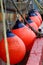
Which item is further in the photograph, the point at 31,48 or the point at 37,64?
the point at 31,48

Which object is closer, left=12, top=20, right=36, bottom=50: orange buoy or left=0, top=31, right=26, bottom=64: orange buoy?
left=0, top=31, right=26, bottom=64: orange buoy

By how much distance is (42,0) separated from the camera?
22.8 ft

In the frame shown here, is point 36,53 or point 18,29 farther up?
point 18,29

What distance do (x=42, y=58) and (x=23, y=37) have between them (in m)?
0.38

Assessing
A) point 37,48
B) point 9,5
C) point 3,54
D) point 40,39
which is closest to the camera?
point 3,54

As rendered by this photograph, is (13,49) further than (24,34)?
No

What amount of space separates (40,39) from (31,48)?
1.71 feet

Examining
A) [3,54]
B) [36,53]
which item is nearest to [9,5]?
[36,53]

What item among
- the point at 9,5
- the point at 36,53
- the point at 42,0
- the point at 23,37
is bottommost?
the point at 42,0

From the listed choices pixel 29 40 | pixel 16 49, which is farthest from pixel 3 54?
pixel 29 40

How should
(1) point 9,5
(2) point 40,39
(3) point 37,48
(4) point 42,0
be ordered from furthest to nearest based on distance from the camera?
(4) point 42,0, (2) point 40,39, (1) point 9,5, (3) point 37,48

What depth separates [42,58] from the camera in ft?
9.52

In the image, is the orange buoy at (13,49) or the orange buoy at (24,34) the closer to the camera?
the orange buoy at (13,49)

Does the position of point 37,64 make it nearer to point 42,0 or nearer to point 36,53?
point 36,53
